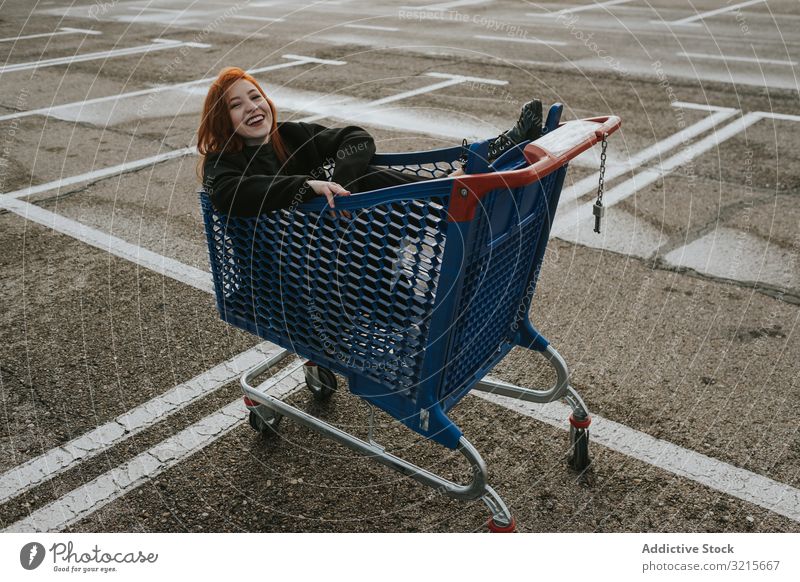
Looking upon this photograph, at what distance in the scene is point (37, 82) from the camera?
9484mm

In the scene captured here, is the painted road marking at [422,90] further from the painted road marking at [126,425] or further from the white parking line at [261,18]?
the white parking line at [261,18]

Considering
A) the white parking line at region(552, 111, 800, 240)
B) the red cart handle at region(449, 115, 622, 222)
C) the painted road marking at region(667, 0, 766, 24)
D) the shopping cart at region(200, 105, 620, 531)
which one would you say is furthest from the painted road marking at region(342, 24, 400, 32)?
the red cart handle at region(449, 115, 622, 222)

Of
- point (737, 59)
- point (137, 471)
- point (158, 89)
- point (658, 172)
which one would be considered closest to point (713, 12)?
point (737, 59)

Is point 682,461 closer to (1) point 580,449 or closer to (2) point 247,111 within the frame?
(1) point 580,449

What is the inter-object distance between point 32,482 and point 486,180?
7.05ft

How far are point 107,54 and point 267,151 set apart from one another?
9500 mm

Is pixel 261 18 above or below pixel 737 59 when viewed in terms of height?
above

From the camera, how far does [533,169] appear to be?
Result: 212 centimetres

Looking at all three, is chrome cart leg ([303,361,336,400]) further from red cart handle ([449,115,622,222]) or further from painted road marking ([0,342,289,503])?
red cart handle ([449,115,622,222])

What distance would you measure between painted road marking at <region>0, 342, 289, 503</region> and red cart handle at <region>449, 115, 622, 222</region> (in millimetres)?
1298

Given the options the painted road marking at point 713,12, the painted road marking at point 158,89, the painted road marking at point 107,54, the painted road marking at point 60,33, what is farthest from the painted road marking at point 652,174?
the painted road marking at point 60,33

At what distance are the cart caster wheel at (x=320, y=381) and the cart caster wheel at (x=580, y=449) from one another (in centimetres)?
107

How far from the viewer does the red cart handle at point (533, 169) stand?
2082 millimetres

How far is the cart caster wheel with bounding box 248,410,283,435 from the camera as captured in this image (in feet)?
10.5
